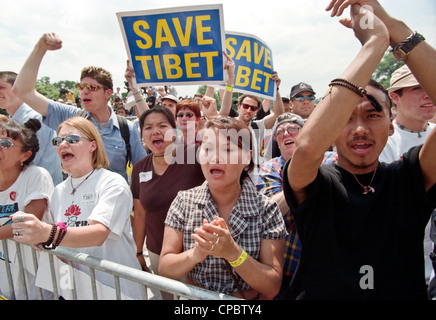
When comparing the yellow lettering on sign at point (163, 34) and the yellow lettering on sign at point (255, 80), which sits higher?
the yellow lettering on sign at point (163, 34)

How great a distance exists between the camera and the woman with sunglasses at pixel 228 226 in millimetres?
1429

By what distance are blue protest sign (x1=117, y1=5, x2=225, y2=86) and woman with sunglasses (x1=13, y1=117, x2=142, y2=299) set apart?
1045 millimetres

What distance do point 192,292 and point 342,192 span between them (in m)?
0.85

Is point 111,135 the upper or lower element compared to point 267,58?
lower

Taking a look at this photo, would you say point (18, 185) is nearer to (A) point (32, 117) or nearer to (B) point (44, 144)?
(B) point (44, 144)

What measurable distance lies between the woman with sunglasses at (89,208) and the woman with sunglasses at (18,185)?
231 mm

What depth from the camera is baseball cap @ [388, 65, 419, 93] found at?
7.42 feet

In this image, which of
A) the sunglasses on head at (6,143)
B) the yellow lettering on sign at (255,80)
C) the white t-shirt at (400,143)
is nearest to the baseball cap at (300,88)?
the yellow lettering on sign at (255,80)

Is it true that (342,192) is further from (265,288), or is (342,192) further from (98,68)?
(98,68)

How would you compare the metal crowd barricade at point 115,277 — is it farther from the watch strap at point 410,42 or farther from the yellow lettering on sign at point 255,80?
the yellow lettering on sign at point 255,80

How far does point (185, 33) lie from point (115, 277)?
2279mm

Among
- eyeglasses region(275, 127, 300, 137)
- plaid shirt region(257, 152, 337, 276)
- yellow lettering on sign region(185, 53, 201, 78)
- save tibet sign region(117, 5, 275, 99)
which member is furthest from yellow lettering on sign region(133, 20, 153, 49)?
plaid shirt region(257, 152, 337, 276)

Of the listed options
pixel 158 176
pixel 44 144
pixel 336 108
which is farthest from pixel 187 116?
pixel 336 108

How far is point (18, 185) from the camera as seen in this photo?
2.35 meters
